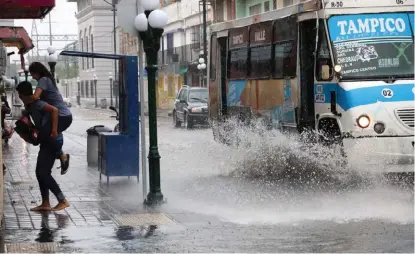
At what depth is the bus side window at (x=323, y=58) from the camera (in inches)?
572

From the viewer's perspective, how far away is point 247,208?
40.9 ft

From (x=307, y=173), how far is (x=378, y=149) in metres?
2.13

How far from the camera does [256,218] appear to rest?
11.5m

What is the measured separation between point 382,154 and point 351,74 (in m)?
1.34

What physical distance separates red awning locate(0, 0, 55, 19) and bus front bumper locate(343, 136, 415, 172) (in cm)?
473

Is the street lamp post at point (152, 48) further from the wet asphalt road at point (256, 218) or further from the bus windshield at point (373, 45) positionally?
the bus windshield at point (373, 45)

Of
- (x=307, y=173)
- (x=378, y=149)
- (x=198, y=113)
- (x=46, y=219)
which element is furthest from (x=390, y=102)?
(x=198, y=113)

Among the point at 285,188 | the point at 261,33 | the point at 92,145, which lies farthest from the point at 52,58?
the point at 285,188

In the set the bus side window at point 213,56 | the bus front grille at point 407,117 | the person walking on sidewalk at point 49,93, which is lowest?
the bus front grille at point 407,117

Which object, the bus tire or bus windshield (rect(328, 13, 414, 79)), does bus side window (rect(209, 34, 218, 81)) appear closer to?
the bus tire

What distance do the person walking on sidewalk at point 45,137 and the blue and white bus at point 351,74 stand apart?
4.27 m

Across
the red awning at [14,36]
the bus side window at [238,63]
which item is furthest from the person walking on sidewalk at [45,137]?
the red awning at [14,36]

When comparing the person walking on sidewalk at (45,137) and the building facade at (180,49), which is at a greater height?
the building facade at (180,49)

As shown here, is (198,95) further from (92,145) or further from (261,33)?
(261,33)
